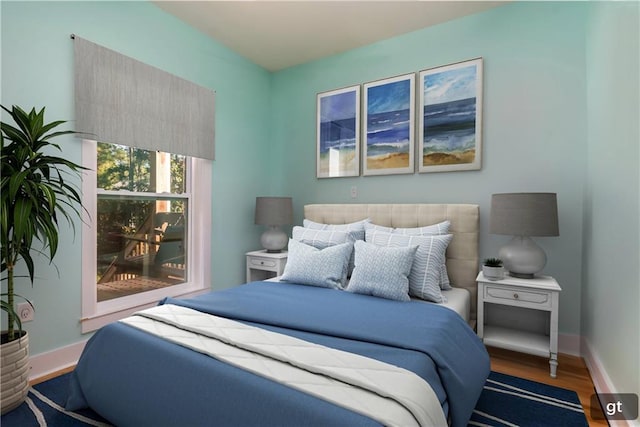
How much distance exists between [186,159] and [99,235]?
1026 mm

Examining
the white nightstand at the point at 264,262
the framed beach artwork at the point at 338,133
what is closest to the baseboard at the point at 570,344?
the framed beach artwork at the point at 338,133

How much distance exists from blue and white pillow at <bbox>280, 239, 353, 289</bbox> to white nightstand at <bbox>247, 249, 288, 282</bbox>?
2.47ft

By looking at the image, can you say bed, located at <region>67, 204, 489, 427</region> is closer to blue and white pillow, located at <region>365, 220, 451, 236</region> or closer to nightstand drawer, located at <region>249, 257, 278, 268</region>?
blue and white pillow, located at <region>365, 220, 451, 236</region>

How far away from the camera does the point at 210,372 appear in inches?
48.1

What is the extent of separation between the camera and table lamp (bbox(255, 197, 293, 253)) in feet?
11.1

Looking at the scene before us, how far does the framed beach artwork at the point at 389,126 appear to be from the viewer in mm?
3045

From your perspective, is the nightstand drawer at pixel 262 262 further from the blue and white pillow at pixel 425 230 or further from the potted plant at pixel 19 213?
the potted plant at pixel 19 213

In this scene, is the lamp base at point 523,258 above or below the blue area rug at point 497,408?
above

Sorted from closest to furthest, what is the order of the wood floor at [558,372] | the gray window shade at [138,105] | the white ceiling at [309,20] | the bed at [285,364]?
the bed at [285,364] → the wood floor at [558,372] → the gray window shade at [138,105] → the white ceiling at [309,20]

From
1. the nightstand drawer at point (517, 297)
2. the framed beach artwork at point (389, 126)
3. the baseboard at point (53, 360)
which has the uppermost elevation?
the framed beach artwork at point (389, 126)

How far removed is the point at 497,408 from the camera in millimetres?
1796

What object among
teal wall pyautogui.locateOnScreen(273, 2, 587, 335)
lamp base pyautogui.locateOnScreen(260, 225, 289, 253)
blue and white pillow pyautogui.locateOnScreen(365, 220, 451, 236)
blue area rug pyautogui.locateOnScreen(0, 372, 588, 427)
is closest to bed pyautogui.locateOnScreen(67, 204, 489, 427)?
blue area rug pyautogui.locateOnScreen(0, 372, 588, 427)

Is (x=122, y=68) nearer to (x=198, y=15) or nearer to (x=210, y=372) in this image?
(x=198, y=15)

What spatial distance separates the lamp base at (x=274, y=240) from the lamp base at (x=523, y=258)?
6.85ft
